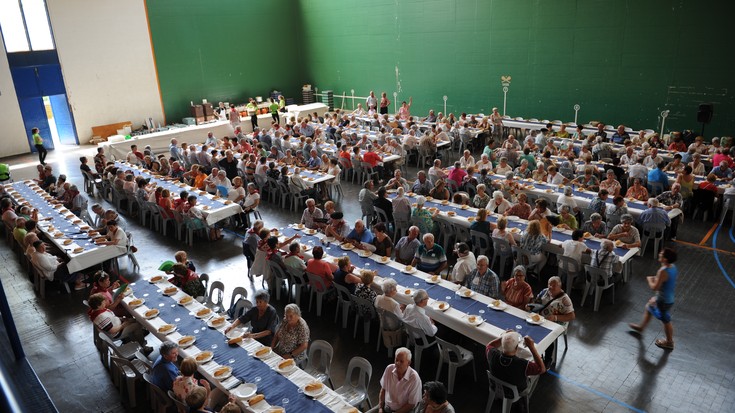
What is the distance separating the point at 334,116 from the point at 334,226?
12.9 meters

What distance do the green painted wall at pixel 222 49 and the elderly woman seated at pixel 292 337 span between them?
2288 centimetres

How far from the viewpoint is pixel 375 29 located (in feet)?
85.5

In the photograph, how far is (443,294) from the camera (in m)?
7.79

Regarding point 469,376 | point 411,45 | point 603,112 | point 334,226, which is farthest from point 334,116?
point 469,376

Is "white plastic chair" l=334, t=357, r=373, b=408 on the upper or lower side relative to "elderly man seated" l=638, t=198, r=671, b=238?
lower

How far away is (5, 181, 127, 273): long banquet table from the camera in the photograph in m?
10.1

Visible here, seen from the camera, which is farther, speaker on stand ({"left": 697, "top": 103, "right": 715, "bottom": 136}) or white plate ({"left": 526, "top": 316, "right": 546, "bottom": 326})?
speaker on stand ({"left": 697, "top": 103, "right": 715, "bottom": 136})

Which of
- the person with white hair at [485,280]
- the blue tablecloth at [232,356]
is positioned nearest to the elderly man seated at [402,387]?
the blue tablecloth at [232,356]

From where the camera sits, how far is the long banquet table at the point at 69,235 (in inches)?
397

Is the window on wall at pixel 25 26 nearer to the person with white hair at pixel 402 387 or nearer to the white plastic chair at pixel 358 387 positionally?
the white plastic chair at pixel 358 387

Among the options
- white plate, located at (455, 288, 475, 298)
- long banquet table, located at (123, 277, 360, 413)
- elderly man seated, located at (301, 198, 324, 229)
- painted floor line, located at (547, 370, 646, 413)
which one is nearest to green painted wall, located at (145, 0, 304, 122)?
elderly man seated, located at (301, 198, 324, 229)

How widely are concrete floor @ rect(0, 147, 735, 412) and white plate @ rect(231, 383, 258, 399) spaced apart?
179cm

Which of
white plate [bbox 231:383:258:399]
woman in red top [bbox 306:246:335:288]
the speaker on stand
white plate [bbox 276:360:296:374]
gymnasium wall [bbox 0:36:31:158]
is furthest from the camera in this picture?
gymnasium wall [bbox 0:36:31:158]

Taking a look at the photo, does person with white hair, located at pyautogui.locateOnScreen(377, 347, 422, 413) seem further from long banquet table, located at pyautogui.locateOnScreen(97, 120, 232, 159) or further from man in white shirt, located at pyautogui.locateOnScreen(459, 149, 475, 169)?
long banquet table, located at pyautogui.locateOnScreen(97, 120, 232, 159)
